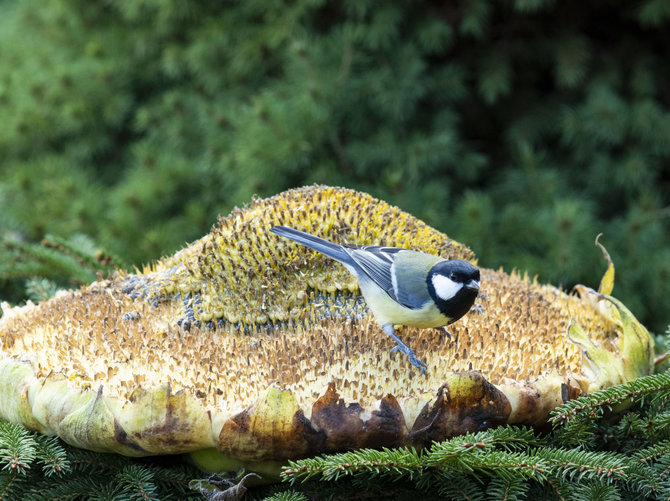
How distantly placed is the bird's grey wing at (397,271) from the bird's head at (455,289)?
23 mm

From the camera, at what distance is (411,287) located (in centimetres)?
120

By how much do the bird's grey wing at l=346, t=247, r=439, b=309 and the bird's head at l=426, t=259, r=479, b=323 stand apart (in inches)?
0.9

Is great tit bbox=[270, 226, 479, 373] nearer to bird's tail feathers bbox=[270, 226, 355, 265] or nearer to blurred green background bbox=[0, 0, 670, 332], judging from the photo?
bird's tail feathers bbox=[270, 226, 355, 265]

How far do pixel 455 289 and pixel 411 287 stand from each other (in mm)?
74

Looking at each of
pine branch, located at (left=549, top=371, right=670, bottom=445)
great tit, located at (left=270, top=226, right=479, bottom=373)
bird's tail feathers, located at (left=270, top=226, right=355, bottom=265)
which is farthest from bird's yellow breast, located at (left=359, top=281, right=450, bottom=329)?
pine branch, located at (left=549, top=371, right=670, bottom=445)

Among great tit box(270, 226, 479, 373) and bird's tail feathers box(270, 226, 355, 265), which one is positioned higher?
bird's tail feathers box(270, 226, 355, 265)

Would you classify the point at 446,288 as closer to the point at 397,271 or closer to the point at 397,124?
the point at 397,271

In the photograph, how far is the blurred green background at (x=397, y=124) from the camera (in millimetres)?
3037

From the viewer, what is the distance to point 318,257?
141 cm

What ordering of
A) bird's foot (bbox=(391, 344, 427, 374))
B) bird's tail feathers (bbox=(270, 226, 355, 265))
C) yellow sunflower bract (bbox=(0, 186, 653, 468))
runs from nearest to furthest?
yellow sunflower bract (bbox=(0, 186, 653, 468)), bird's foot (bbox=(391, 344, 427, 374)), bird's tail feathers (bbox=(270, 226, 355, 265))

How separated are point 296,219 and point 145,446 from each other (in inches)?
23.0

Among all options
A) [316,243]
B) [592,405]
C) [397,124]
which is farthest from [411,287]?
[397,124]

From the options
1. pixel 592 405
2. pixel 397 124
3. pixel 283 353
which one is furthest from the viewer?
pixel 397 124

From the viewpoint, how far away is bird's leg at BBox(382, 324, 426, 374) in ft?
3.59
